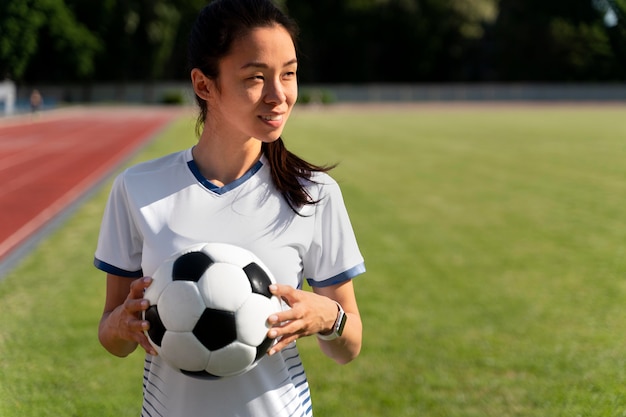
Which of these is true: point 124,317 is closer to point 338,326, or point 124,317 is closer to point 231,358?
point 231,358

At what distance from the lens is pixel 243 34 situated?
183cm

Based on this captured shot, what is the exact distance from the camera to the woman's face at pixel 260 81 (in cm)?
183

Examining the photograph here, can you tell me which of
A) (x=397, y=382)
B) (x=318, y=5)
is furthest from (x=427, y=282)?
(x=318, y=5)

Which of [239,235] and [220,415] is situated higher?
[239,235]

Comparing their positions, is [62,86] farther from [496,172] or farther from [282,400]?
[496,172]

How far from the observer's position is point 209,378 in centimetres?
190

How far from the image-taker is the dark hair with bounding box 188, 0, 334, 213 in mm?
1843

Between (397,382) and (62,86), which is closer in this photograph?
(62,86)

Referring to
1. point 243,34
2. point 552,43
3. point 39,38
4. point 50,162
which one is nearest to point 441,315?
point 39,38

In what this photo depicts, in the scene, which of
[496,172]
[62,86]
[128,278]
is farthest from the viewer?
[496,172]

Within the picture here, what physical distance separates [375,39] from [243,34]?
207ft

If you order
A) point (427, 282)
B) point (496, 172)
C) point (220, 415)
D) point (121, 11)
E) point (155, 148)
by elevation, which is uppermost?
point (121, 11)

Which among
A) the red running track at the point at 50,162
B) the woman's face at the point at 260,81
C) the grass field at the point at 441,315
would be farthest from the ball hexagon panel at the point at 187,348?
the red running track at the point at 50,162

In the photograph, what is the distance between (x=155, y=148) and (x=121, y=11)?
712 inches
